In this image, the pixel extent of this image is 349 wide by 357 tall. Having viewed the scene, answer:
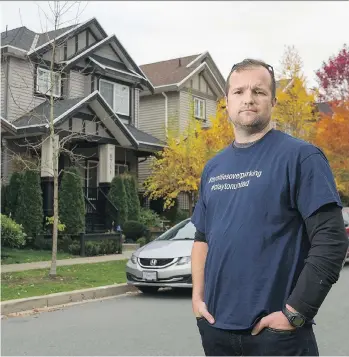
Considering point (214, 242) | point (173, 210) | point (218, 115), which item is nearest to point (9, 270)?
point (214, 242)

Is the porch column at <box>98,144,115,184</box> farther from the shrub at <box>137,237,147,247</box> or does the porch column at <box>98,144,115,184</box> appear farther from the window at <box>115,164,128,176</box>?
the shrub at <box>137,237,147,247</box>

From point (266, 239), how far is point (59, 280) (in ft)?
29.5

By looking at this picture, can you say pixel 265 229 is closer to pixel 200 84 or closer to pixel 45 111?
pixel 45 111

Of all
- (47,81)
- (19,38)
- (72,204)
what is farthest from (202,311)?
(19,38)

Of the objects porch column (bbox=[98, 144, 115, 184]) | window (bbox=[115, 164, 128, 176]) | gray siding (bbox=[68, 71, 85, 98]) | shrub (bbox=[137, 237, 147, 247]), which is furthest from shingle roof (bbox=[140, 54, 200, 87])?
shrub (bbox=[137, 237, 147, 247])

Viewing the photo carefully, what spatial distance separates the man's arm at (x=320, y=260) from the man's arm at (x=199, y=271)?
21.4 inches

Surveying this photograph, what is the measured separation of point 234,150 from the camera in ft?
8.76

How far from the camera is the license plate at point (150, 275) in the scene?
31.6ft

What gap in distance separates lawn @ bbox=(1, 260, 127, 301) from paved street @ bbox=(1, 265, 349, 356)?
3.48 feet

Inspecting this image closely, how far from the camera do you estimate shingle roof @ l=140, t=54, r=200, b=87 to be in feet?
95.8

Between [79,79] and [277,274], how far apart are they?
884 inches

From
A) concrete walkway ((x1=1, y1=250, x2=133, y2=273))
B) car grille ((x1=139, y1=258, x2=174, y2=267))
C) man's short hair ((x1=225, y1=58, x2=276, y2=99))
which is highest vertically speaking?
man's short hair ((x1=225, y1=58, x2=276, y2=99))

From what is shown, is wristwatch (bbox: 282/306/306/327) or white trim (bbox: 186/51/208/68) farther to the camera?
white trim (bbox: 186/51/208/68)

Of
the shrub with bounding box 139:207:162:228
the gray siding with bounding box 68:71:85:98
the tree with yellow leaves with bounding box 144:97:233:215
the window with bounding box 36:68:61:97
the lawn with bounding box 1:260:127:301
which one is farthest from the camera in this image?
the shrub with bounding box 139:207:162:228
